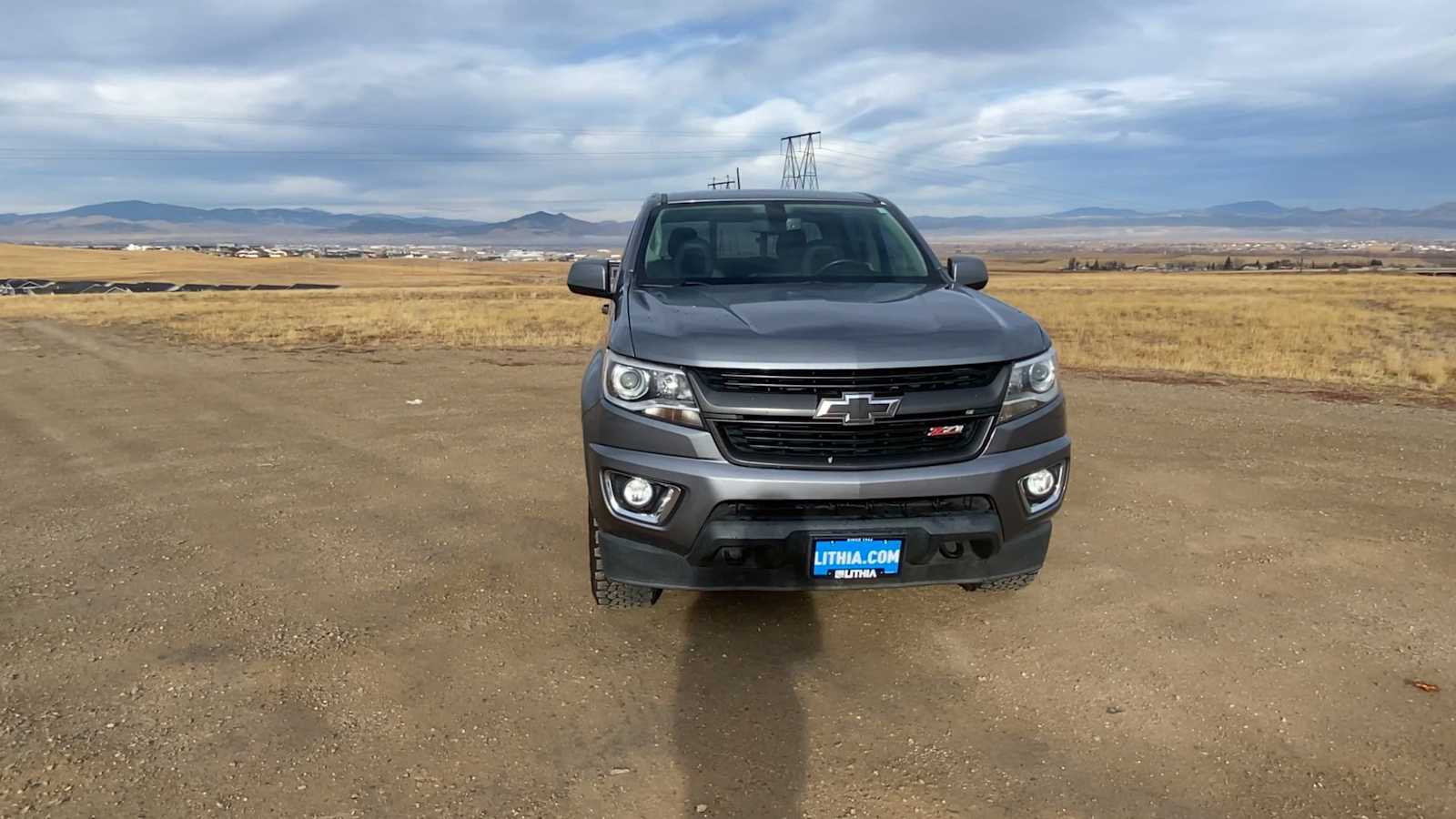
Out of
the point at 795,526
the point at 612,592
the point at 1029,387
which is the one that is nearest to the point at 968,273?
the point at 1029,387

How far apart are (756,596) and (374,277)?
6454 cm

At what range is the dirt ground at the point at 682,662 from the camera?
2814 millimetres

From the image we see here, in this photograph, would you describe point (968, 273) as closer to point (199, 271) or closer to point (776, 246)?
point (776, 246)

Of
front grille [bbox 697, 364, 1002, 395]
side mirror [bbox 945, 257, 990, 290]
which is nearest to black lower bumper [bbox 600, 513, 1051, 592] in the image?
front grille [bbox 697, 364, 1002, 395]

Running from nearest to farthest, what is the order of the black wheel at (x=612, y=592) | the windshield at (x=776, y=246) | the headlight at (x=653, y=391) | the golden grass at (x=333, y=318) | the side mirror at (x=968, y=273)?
the headlight at (x=653, y=391) < the black wheel at (x=612, y=592) < the windshield at (x=776, y=246) < the side mirror at (x=968, y=273) < the golden grass at (x=333, y=318)

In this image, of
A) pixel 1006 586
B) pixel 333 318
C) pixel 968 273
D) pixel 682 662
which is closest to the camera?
pixel 682 662

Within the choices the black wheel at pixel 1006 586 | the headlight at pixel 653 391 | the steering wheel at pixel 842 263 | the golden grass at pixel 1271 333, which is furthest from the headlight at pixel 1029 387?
the golden grass at pixel 1271 333

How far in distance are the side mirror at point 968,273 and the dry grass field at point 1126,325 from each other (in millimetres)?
8032

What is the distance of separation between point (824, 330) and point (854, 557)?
0.83 meters

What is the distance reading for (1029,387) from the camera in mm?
3561

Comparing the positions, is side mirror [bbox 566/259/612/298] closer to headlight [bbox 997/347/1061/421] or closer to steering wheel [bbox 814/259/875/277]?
steering wheel [bbox 814/259/875/277]

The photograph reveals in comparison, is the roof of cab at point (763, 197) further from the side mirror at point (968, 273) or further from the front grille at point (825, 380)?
the front grille at point (825, 380)

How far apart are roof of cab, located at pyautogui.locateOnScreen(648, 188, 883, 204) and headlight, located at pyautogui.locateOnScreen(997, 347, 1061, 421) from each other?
212 cm

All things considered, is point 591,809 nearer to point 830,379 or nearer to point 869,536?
point 869,536
